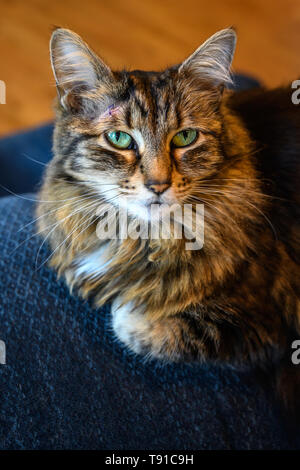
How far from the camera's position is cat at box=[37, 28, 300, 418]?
3.34ft

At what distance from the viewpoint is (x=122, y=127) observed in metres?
1.01

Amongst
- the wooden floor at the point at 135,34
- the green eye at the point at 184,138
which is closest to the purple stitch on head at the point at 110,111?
the green eye at the point at 184,138

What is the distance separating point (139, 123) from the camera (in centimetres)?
100

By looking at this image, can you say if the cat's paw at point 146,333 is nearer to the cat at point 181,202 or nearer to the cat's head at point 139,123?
the cat at point 181,202

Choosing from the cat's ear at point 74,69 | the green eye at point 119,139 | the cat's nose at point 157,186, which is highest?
the cat's ear at point 74,69

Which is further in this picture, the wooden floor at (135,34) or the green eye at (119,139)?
the wooden floor at (135,34)

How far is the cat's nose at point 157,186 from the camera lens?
38.5 inches

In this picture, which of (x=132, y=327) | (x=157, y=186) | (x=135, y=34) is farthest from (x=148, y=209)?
(x=135, y=34)

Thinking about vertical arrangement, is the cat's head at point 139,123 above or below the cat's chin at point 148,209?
above

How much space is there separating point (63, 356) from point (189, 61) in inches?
27.3

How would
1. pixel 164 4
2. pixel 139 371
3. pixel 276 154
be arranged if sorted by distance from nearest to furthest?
pixel 139 371 → pixel 276 154 → pixel 164 4

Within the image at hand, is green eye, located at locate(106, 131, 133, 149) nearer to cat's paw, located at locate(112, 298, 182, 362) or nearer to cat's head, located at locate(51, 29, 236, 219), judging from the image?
cat's head, located at locate(51, 29, 236, 219)
